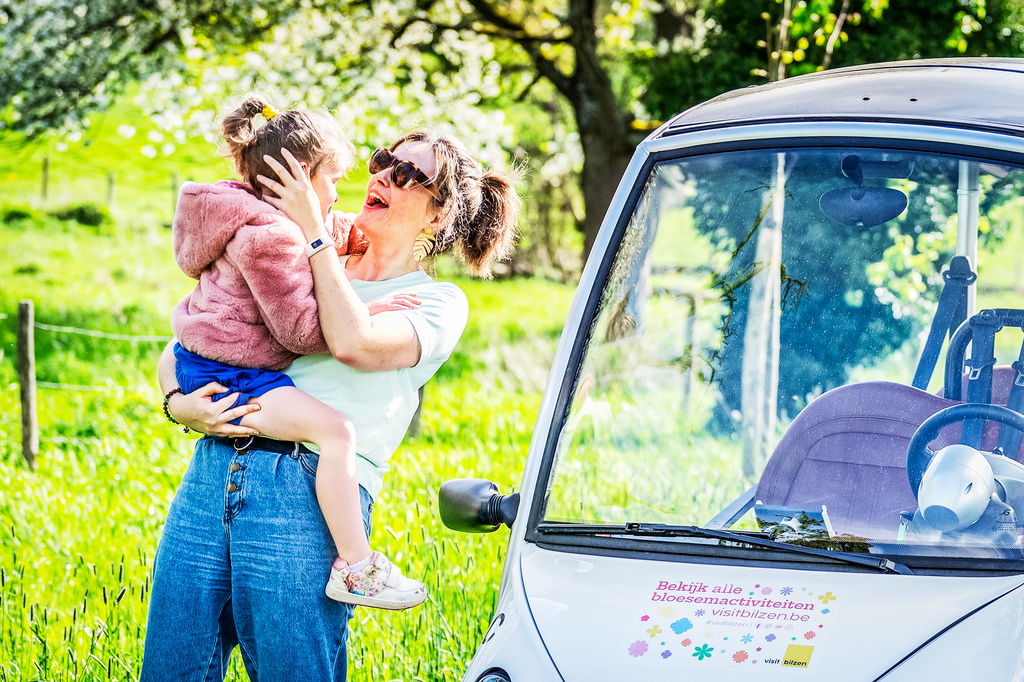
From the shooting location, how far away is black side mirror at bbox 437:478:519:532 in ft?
7.77

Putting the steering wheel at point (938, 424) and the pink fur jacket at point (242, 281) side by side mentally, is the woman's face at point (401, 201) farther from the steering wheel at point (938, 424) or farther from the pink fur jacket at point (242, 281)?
the steering wheel at point (938, 424)

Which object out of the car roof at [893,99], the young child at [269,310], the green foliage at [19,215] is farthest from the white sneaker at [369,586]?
the green foliage at [19,215]

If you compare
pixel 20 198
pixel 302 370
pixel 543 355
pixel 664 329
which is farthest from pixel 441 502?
pixel 20 198

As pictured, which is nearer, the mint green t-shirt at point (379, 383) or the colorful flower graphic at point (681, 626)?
the colorful flower graphic at point (681, 626)

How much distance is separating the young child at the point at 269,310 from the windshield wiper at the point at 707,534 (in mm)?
390

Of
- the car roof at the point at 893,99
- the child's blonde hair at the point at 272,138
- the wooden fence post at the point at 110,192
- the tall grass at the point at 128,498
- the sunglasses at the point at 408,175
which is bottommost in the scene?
the tall grass at the point at 128,498

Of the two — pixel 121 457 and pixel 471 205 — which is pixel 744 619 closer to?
pixel 471 205

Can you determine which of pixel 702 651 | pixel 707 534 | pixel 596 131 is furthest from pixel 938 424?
pixel 596 131

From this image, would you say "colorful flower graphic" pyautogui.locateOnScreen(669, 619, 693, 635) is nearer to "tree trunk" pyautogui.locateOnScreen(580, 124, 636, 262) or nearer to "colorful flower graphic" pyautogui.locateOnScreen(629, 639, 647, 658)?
"colorful flower graphic" pyautogui.locateOnScreen(629, 639, 647, 658)

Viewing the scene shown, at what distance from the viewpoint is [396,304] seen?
7.38 feet

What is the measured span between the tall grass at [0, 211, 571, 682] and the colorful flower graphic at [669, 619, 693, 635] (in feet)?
5.63

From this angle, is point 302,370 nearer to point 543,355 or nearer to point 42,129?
point 42,129

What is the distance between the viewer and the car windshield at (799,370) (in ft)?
6.86

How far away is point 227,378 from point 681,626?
112cm
